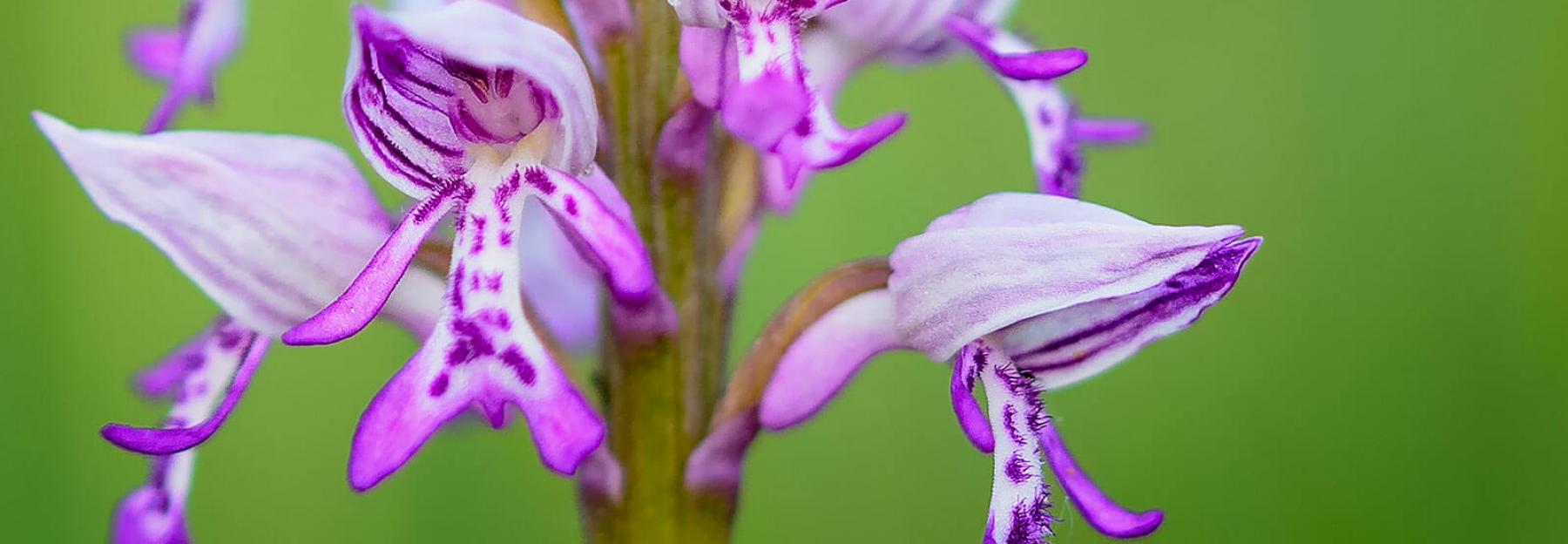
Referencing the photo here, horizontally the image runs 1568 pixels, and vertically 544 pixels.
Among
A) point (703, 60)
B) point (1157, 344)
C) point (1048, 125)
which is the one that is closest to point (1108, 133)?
point (1048, 125)

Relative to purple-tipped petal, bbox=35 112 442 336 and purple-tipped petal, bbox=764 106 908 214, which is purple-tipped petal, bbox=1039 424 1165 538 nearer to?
purple-tipped petal, bbox=764 106 908 214

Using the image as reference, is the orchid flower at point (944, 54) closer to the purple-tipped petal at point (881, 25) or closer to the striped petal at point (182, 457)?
the purple-tipped petal at point (881, 25)

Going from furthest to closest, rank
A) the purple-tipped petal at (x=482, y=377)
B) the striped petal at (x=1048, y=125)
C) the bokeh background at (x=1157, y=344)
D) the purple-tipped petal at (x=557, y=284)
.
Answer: the bokeh background at (x=1157, y=344) < the purple-tipped petal at (x=557, y=284) < the striped petal at (x=1048, y=125) < the purple-tipped petal at (x=482, y=377)

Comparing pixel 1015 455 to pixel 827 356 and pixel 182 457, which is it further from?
pixel 182 457

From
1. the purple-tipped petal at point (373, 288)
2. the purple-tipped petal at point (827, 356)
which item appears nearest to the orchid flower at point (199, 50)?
the purple-tipped petal at point (373, 288)

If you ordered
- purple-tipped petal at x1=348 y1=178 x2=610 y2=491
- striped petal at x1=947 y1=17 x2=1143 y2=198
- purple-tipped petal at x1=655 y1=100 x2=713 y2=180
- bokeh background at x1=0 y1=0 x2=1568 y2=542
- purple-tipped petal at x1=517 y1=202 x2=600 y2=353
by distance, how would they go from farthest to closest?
1. bokeh background at x1=0 y1=0 x2=1568 y2=542
2. purple-tipped petal at x1=517 y1=202 x2=600 y2=353
3. striped petal at x1=947 y1=17 x2=1143 y2=198
4. purple-tipped petal at x1=655 y1=100 x2=713 y2=180
5. purple-tipped petal at x1=348 y1=178 x2=610 y2=491

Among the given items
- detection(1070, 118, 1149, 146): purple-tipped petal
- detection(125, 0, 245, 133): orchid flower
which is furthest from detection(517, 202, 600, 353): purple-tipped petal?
detection(1070, 118, 1149, 146): purple-tipped petal

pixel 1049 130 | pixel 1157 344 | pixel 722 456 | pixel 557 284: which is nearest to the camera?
pixel 722 456

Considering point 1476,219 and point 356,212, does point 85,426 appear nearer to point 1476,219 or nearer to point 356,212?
point 356,212
